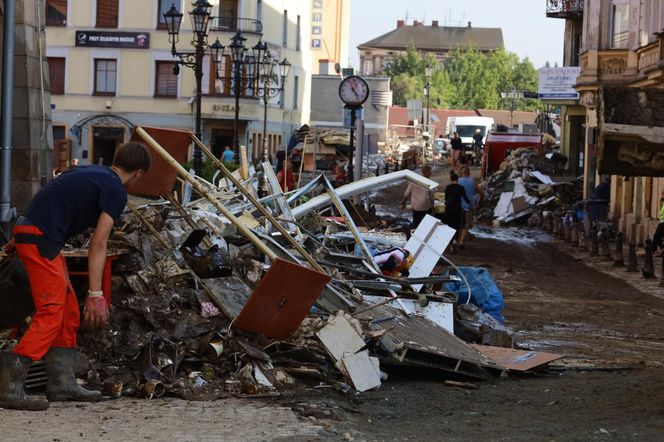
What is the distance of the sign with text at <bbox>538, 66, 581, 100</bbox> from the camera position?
41.9 meters

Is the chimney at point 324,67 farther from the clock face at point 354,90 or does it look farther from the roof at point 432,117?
the clock face at point 354,90

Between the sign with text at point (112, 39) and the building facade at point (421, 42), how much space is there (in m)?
94.0

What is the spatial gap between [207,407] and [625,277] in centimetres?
1456

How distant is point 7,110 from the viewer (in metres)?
12.7

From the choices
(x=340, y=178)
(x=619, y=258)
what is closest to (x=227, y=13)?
(x=340, y=178)

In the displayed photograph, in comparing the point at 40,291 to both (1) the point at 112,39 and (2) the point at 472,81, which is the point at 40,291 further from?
(2) the point at 472,81

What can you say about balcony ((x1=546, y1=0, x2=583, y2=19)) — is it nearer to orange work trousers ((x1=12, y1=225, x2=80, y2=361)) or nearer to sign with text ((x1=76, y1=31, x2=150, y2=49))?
sign with text ((x1=76, y1=31, x2=150, y2=49))

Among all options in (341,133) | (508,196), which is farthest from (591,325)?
(341,133)

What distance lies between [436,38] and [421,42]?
325cm

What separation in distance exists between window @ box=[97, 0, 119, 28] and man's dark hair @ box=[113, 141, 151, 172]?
157ft

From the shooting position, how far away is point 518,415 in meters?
8.10

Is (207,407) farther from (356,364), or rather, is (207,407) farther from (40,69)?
(40,69)

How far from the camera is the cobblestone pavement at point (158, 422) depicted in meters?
6.70

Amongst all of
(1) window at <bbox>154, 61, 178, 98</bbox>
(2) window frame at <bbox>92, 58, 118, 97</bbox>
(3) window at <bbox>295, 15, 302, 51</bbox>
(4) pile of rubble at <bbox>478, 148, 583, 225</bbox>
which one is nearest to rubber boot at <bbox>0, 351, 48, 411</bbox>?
(4) pile of rubble at <bbox>478, 148, 583, 225</bbox>
